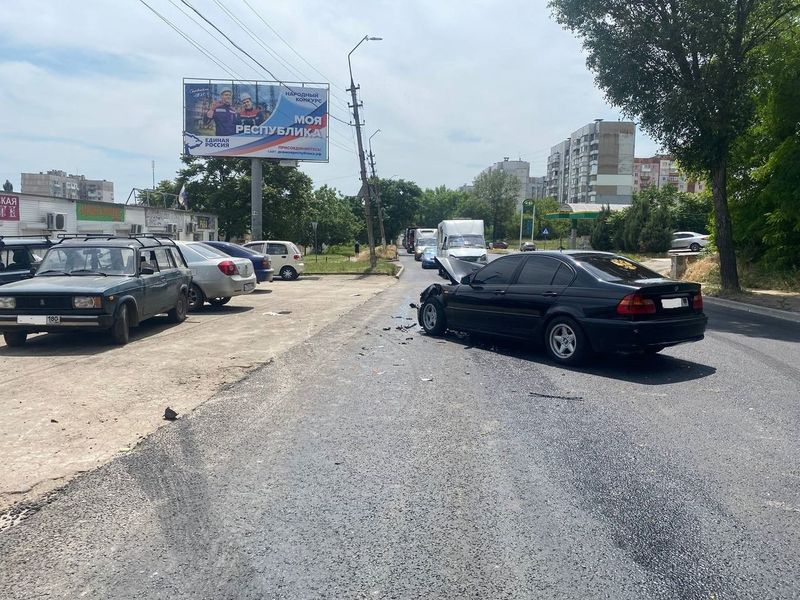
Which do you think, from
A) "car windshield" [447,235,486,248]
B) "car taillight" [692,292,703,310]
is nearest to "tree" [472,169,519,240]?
"car windshield" [447,235,486,248]

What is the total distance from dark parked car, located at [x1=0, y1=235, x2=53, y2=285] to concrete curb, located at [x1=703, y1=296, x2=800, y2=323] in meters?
16.3

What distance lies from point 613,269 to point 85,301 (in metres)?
7.23

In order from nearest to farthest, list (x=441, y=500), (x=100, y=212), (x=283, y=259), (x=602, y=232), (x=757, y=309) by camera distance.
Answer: (x=441, y=500) → (x=757, y=309) → (x=283, y=259) → (x=100, y=212) → (x=602, y=232)

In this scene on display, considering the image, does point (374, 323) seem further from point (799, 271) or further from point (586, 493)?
point (799, 271)

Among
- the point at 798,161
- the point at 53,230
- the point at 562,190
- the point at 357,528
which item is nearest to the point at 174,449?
the point at 357,528

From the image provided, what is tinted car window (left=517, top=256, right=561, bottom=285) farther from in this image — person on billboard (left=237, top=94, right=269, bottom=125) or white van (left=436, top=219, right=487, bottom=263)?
person on billboard (left=237, top=94, right=269, bottom=125)

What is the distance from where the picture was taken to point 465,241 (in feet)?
110

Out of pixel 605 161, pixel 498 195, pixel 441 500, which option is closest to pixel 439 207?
pixel 498 195

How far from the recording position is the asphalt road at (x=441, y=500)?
130 inches

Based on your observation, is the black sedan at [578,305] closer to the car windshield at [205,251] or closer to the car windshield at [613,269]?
the car windshield at [613,269]

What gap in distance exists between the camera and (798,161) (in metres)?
18.2

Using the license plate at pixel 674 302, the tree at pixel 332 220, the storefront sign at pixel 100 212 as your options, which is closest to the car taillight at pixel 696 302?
the license plate at pixel 674 302

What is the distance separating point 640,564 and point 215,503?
8.27 feet

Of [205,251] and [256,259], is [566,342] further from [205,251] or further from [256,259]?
[256,259]
